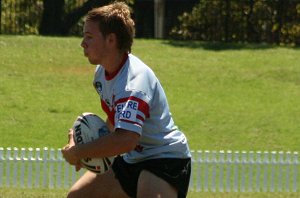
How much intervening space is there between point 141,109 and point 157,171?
0.47 m

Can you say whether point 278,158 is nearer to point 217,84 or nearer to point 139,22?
point 217,84

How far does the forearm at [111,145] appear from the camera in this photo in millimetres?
5215

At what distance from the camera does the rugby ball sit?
5.49m

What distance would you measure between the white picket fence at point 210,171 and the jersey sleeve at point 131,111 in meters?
7.34

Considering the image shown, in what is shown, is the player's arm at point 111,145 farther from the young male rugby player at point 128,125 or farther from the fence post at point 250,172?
the fence post at point 250,172

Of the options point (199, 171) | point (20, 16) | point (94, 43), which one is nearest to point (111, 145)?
point (94, 43)

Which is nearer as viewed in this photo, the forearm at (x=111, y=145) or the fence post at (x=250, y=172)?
the forearm at (x=111, y=145)

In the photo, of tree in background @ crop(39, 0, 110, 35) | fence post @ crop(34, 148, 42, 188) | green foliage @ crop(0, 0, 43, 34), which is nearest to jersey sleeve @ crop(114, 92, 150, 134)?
fence post @ crop(34, 148, 42, 188)

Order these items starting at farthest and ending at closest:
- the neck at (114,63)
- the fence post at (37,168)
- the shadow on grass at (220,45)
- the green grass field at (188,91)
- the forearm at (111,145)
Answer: the shadow on grass at (220,45) < the green grass field at (188,91) < the fence post at (37,168) < the neck at (114,63) < the forearm at (111,145)

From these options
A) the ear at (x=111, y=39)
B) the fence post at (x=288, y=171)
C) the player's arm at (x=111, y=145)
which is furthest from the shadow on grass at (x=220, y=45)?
the player's arm at (x=111, y=145)

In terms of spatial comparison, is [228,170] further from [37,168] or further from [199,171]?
[37,168]

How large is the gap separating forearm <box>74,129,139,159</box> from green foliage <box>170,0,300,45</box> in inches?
809

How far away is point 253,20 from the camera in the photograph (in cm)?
2578

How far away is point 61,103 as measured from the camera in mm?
17312
